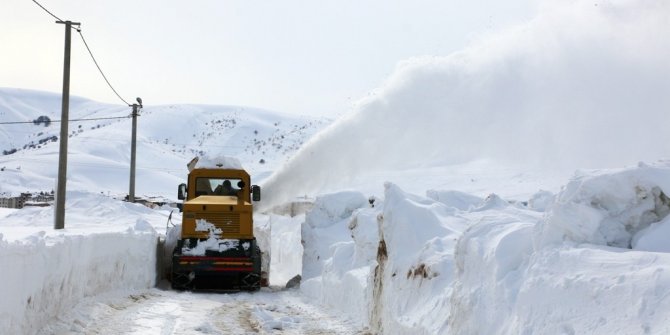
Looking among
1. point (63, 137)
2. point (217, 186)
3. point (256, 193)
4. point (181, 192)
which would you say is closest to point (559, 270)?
point (256, 193)

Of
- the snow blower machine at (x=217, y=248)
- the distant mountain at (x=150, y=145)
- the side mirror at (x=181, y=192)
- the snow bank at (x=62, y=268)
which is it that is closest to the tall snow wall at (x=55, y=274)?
the snow bank at (x=62, y=268)

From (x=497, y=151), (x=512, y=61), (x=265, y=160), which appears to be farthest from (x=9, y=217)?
(x=265, y=160)

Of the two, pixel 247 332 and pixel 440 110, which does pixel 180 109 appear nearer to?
pixel 440 110

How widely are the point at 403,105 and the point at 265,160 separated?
91.0 meters

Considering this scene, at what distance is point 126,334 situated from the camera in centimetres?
940

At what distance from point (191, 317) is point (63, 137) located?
9475 mm

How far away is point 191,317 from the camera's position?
1152 centimetres

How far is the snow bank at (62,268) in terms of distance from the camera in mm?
7211

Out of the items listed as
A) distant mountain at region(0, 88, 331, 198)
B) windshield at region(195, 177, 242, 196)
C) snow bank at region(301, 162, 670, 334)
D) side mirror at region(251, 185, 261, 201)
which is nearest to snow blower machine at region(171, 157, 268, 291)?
side mirror at region(251, 185, 261, 201)

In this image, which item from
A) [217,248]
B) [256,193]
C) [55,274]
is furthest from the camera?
[256,193]

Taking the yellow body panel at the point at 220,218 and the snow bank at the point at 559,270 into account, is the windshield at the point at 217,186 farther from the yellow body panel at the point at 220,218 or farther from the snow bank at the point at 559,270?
the snow bank at the point at 559,270

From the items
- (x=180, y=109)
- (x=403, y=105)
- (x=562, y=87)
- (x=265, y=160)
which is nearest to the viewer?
(x=403, y=105)

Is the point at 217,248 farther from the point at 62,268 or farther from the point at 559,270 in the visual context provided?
the point at 559,270

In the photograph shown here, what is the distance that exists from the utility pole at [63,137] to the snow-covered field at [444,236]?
3.43ft
